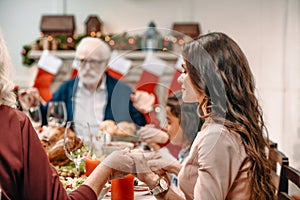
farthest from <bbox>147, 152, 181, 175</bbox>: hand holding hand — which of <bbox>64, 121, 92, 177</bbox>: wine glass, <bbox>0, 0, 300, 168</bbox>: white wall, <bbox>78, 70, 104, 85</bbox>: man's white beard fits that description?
<bbox>0, 0, 300, 168</bbox>: white wall

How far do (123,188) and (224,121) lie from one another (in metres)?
0.34

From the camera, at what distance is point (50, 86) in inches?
184

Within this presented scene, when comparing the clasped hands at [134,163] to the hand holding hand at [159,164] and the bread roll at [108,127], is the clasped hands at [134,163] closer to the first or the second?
the hand holding hand at [159,164]

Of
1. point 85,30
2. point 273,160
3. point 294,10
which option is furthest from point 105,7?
point 273,160

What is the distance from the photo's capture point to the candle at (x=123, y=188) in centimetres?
144

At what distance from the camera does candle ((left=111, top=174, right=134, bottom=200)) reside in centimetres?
144

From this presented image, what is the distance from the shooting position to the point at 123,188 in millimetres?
1446

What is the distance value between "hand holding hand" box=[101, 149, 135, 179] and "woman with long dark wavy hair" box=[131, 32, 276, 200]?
1.1 inches

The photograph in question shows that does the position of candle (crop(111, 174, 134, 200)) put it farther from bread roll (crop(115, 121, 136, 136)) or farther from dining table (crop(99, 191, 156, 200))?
bread roll (crop(115, 121, 136, 136))

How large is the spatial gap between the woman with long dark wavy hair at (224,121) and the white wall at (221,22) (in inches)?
112

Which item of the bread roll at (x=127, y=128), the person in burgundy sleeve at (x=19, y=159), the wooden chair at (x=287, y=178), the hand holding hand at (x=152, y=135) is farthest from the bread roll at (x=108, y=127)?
the person in burgundy sleeve at (x=19, y=159)

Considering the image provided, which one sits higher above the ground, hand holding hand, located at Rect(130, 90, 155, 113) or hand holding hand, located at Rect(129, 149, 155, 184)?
hand holding hand, located at Rect(129, 149, 155, 184)

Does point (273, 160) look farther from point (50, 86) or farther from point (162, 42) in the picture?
point (50, 86)

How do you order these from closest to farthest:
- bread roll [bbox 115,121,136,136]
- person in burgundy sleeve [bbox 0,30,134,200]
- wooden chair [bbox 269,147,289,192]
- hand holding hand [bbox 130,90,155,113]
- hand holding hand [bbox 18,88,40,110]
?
1. person in burgundy sleeve [bbox 0,30,134,200]
2. wooden chair [bbox 269,147,289,192]
3. bread roll [bbox 115,121,136,136]
4. hand holding hand [bbox 18,88,40,110]
5. hand holding hand [bbox 130,90,155,113]
